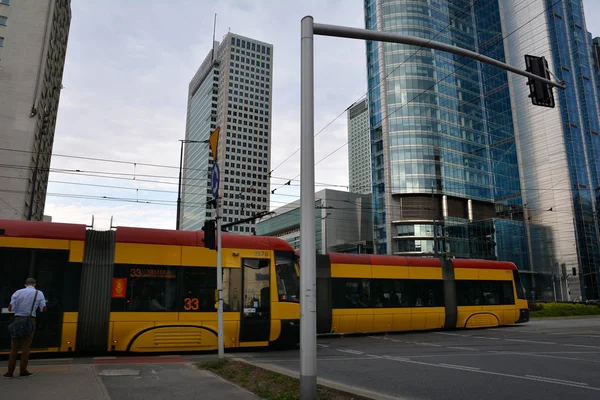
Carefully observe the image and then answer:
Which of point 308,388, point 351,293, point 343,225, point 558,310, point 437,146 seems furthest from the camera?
point 343,225

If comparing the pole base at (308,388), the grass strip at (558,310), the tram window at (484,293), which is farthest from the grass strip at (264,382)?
the grass strip at (558,310)

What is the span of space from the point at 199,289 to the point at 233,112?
129 meters

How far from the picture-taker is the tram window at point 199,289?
12250 mm

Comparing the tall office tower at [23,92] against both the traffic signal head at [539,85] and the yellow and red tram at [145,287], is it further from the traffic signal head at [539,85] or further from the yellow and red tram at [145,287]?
the traffic signal head at [539,85]

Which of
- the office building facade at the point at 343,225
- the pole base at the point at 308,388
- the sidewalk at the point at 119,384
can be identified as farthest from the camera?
the office building facade at the point at 343,225

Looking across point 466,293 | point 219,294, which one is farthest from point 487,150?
point 219,294

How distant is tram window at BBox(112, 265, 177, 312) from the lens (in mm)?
11711

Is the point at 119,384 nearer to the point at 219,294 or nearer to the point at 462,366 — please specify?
the point at 219,294

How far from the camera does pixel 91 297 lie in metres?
11.5

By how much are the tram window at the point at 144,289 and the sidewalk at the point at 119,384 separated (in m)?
2.39

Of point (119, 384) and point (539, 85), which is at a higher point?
point (539, 85)

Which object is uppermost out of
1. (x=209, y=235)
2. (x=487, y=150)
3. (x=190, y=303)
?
(x=487, y=150)

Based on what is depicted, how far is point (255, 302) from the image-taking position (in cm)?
1280

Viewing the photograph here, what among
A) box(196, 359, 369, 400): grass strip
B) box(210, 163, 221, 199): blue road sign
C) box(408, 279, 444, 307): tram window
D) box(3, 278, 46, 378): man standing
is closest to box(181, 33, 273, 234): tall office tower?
box(408, 279, 444, 307): tram window
